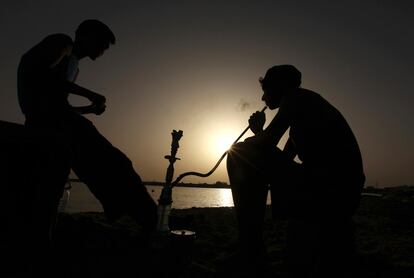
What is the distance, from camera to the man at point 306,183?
2.45 meters

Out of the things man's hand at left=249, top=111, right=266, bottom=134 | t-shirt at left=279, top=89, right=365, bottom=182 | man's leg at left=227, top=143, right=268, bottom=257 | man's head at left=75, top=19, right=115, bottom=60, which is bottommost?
man's leg at left=227, top=143, right=268, bottom=257

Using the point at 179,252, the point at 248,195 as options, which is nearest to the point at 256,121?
the point at 248,195

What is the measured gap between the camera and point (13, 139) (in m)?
2.18

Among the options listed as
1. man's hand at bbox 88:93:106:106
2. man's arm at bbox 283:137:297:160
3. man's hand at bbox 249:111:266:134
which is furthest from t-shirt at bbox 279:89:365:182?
man's hand at bbox 88:93:106:106

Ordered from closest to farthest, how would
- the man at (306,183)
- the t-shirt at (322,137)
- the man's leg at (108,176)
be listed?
the man at (306,183)
the t-shirt at (322,137)
the man's leg at (108,176)

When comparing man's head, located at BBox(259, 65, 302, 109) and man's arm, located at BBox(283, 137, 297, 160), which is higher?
man's head, located at BBox(259, 65, 302, 109)

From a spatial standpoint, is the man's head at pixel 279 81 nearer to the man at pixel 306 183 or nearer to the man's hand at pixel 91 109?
the man at pixel 306 183

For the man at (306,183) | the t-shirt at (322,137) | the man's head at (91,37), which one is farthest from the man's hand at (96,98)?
the t-shirt at (322,137)

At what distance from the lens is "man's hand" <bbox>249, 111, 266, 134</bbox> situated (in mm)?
3730

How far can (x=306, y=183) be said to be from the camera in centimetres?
262

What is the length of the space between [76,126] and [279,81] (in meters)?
2.39

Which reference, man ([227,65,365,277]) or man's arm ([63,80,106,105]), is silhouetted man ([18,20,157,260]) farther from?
man ([227,65,365,277])

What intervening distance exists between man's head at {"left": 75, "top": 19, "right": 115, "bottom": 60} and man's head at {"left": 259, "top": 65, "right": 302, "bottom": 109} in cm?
230

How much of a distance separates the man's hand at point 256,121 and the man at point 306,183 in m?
Answer: 0.74
